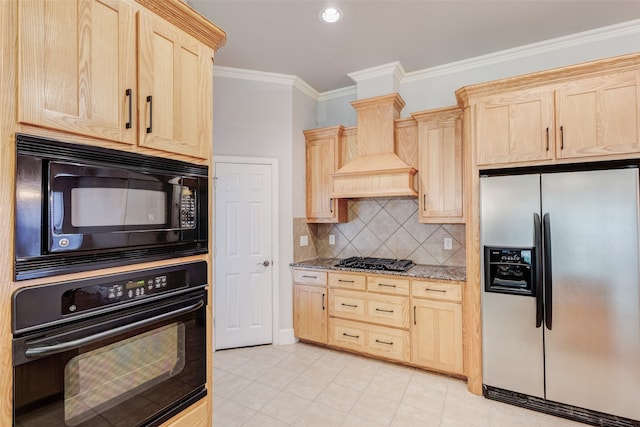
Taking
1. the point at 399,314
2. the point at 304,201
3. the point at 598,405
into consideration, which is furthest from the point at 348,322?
the point at 598,405

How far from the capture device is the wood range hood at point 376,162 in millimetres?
3096

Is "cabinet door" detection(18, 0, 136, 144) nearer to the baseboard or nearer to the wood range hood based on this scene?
the wood range hood

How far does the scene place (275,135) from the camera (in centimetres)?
353

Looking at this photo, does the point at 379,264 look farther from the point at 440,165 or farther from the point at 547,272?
the point at 547,272

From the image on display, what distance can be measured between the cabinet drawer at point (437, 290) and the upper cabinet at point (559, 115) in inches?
42.3

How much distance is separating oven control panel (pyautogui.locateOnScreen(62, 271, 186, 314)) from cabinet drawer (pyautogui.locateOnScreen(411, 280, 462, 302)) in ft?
7.01

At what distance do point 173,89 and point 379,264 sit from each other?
8.05 ft

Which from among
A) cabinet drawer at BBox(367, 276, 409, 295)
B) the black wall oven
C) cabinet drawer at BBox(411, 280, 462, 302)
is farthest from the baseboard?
the black wall oven

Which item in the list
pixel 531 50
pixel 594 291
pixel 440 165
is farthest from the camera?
pixel 440 165

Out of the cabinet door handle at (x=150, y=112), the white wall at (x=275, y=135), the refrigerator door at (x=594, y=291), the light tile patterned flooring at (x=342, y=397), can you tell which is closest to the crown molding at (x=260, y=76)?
the white wall at (x=275, y=135)

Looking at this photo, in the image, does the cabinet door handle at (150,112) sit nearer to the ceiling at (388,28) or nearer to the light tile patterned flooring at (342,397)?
the ceiling at (388,28)

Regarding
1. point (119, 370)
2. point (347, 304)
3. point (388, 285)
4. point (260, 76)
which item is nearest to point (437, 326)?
point (388, 285)

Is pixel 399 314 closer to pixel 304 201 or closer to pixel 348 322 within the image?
pixel 348 322

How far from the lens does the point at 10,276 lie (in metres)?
0.91
